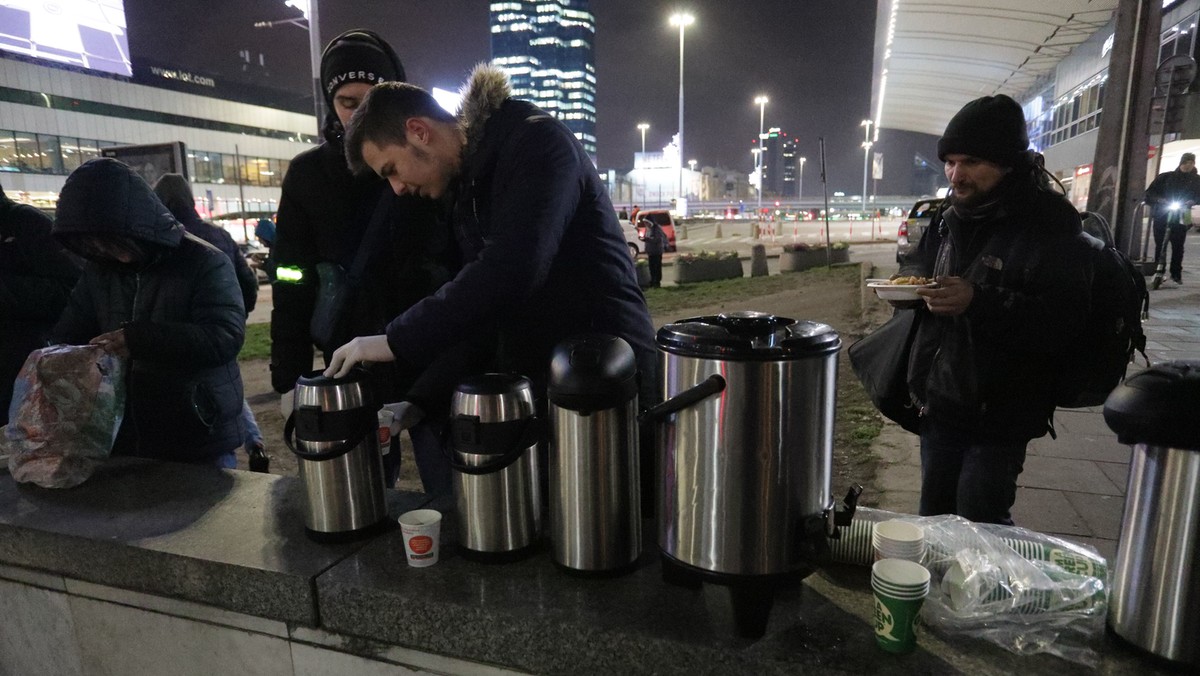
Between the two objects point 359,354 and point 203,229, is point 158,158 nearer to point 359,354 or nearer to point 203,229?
point 203,229

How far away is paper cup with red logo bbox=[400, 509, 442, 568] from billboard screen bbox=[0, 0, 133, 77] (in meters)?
29.5

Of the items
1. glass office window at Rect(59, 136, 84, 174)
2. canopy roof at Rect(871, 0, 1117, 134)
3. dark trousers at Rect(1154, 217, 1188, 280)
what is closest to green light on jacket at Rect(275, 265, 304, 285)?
dark trousers at Rect(1154, 217, 1188, 280)

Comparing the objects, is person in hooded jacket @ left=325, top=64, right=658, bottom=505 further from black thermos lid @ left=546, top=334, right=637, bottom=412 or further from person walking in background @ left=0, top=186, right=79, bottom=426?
person walking in background @ left=0, top=186, right=79, bottom=426

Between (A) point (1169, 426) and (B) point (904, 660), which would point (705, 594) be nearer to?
(B) point (904, 660)

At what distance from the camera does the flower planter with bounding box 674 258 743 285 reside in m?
16.5

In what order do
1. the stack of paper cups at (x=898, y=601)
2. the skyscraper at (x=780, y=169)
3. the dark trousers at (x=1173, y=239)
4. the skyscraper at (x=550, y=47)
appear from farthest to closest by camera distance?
1. the skyscraper at (x=780, y=169)
2. the skyscraper at (x=550, y=47)
3. the dark trousers at (x=1173, y=239)
4. the stack of paper cups at (x=898, y=601)

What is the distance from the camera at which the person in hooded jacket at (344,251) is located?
2.53 m

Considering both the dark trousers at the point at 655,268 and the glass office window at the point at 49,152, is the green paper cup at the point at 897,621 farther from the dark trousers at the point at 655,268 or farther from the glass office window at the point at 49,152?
the glass office window at the point at 49,152

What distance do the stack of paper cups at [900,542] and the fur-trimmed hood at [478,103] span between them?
1.43 metres

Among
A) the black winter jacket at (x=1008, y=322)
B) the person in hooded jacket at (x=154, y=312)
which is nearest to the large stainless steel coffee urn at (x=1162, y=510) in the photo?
the black winter jacket at (x=1008, y=322)

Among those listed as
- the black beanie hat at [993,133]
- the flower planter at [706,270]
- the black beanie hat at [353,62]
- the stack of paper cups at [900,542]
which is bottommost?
the flower planter at [706,270]

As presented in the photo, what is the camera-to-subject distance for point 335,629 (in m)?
1.69

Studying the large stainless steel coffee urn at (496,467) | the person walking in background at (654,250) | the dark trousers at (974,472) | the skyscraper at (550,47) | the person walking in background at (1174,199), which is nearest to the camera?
the large stainless steel coffee urn at (496,467)

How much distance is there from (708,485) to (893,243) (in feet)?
101
